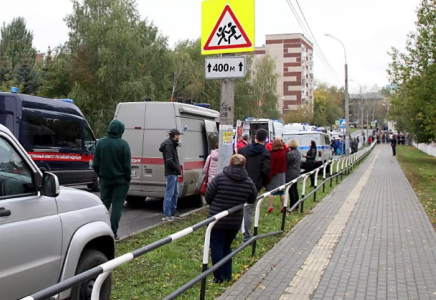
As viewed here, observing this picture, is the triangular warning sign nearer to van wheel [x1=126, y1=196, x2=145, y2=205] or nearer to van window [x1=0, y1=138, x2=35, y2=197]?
van window [x1=0, y1=138, x2=35, y2=197]

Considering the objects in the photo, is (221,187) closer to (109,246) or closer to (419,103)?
(109,246)

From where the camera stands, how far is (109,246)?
184 inches

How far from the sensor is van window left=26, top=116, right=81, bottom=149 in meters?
12.1

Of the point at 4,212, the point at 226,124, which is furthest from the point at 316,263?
the point at 4,212

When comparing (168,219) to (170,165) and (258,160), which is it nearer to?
(170,165)

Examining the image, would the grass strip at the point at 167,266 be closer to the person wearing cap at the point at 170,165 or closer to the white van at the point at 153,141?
the person wearing cap at the point at 170,165

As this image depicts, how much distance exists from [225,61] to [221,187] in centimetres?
242

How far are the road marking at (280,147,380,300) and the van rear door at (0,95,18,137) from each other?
24.7ft

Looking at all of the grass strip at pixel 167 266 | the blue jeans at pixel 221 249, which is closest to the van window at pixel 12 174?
the grass strip at pixel 167 266

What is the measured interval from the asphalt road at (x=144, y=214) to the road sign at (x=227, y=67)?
10.8ft

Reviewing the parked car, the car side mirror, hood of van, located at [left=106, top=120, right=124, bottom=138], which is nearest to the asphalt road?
hood of van, located at [left=106, top=120, right=124, bottom=138]

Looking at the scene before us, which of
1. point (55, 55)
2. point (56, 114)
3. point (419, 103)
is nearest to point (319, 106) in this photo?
point (55, 55)

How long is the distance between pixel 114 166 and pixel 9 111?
5.37m

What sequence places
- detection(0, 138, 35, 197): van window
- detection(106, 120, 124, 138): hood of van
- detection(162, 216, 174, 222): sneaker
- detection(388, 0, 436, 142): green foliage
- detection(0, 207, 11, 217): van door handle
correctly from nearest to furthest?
detection(0, 207, 11, 217): van door handle, detection(0, 138, 35, 197): van window, detection(106, 120, 124, 138): hood of van, detection(162, 216, 174, 222): sneaker, detection(388, 0, 436, 142): green foliage
